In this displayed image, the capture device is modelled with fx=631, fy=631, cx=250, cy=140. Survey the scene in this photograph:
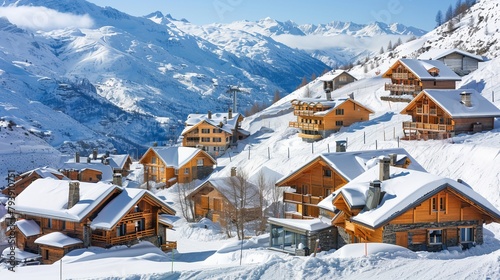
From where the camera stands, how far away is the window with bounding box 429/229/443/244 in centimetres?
3250

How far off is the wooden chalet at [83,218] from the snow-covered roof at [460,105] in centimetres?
2823

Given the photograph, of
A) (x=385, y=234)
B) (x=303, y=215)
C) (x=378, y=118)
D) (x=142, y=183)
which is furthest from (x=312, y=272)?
(x=142, y=183)

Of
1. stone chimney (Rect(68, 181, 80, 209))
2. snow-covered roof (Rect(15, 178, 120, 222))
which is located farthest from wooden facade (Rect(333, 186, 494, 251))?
stone chimney (Rect(68, 181, 80, 209))

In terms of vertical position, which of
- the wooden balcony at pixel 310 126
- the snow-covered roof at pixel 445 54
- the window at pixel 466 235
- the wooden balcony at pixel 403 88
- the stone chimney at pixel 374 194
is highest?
the snow-covered roof at pixel 445 54

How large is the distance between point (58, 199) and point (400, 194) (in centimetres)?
2521

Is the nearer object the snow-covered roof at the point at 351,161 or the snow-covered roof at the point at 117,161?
the snow-covered roof at the point at 351,161

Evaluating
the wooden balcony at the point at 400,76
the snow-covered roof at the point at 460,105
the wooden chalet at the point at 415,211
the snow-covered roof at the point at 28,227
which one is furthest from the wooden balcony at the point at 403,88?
the snow-covered roof at the point at 28,227

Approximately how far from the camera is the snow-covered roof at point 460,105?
58156mm

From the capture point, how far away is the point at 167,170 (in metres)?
80.8

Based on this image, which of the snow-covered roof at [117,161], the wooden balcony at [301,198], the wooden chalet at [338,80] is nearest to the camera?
the wooden balcony at [301,198]

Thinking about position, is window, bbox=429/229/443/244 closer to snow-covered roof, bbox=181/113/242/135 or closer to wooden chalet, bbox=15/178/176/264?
wooden chalet, bbox=15/178/176/264

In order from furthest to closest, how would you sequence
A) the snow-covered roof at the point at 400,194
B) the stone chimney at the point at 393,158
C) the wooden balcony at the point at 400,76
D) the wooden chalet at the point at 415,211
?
the wooden balcony at the point at 400,76, the stone chimney at the point at 393,158, the wooden chalet at the point at 415,211, the snow-covered roof at the point at 400,194

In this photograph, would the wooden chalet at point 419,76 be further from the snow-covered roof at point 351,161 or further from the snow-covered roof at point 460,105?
the snow-covered roof at point 351,161

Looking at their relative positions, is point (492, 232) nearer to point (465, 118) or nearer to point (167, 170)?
point (465, 118)
